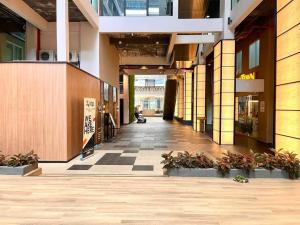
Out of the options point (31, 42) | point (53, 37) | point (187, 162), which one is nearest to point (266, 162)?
point (187, 162)

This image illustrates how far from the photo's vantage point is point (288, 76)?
19.2ft

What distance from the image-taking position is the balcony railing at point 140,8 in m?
10.7

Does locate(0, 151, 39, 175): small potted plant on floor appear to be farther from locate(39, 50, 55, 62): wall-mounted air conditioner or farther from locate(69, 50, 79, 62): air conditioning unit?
locate(39, 50, 55, 62): wall-mounted air conditioner

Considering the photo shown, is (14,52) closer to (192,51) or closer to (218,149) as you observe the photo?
(192,51)

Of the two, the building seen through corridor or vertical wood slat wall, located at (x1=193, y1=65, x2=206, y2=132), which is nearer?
vertical wood slat wall, located at (x1=193, y1=65, x2=206, y2=132)

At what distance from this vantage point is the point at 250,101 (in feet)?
45.4

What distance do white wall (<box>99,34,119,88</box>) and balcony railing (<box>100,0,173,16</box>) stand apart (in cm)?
104

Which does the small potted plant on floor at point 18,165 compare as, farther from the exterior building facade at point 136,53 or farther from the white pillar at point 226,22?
the white pillar at point 226,22

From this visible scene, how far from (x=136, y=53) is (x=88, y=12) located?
955 cm

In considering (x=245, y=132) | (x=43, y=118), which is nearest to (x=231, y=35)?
(x=245, y=132)

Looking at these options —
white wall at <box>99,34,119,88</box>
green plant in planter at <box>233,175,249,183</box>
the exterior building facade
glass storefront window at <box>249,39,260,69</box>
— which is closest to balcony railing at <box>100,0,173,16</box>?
the exterior building facade

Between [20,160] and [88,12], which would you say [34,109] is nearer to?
[20,160]

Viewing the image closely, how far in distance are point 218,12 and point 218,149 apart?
225 inches

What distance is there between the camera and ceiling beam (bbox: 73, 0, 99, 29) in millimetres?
8369
